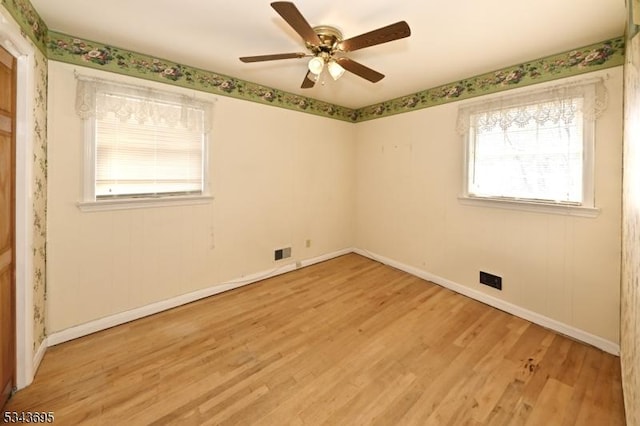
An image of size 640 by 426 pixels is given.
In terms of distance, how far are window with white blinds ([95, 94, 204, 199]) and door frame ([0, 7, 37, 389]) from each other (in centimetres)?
63

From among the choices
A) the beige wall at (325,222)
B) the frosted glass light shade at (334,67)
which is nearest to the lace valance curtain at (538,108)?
the beige wall at (325,222)

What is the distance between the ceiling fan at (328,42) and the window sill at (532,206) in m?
1.75

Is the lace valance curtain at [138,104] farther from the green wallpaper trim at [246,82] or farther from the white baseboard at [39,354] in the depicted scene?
the white baseboard at [39,354]

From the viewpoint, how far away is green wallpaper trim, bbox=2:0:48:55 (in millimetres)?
1559

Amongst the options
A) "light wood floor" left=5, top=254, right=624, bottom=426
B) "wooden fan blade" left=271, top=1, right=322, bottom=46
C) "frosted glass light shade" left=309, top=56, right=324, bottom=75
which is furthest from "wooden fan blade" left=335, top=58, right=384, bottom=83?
"light wood floor" left=5, top=254, right=624, bottom=426

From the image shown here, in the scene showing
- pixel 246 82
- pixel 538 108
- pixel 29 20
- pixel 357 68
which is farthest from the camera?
pixel 246 82

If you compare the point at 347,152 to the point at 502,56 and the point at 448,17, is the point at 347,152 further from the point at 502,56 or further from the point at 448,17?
the point at 448,17

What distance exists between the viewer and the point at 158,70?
2570mm

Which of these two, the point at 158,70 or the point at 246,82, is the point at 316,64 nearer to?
the point at 246,82

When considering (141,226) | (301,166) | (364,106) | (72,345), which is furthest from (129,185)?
(364,106)

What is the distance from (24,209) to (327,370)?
2.16 meters

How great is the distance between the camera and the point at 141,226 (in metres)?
2.55

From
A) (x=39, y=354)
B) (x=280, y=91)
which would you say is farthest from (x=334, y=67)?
(x=39, y=354)

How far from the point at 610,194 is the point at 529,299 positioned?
110cm
